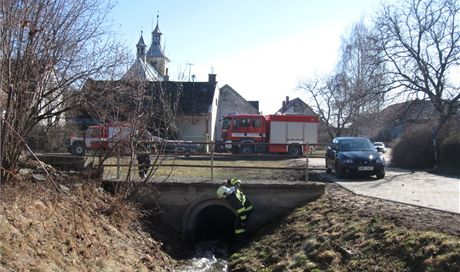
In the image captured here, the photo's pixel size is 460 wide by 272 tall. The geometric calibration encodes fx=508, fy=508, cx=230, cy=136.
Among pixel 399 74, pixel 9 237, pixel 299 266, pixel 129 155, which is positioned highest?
pixel 399 74

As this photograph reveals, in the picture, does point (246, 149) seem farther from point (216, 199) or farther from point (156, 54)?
point (216, 199)

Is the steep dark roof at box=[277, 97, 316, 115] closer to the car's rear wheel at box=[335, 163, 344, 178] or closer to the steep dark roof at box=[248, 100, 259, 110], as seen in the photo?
the steep dark roof at box=[248, 100, 259, 110]

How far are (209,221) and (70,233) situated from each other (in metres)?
8.48

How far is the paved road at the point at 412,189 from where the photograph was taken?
12289 millimetres

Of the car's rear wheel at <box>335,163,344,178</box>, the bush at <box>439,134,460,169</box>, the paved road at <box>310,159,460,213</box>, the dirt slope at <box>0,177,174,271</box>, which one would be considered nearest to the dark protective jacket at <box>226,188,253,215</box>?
the dirt slope at <box>0,177,174,271</box>

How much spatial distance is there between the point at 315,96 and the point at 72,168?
43.2 metres

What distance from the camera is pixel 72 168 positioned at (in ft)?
44.9

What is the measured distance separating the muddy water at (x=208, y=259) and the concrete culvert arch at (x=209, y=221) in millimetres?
692

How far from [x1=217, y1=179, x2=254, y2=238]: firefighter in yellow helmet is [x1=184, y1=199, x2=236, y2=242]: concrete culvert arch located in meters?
1.02

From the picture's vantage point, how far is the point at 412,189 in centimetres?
1536

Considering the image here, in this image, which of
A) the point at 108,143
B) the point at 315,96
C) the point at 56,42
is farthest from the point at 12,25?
the point at 315,96

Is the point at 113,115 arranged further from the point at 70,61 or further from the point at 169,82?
the point at 169,82

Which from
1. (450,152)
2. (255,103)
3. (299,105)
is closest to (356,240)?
(450,152)

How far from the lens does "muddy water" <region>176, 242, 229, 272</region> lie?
11.6 metres
